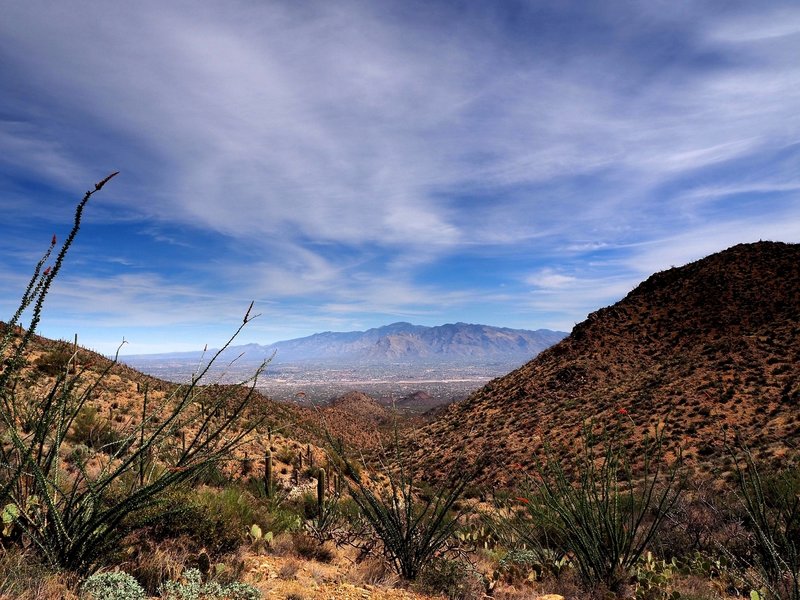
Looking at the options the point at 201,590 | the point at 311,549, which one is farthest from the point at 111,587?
the point at 311,549

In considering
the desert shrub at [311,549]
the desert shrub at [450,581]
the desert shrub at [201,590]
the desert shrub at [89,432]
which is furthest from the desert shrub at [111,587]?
the desert shrub at [89,432]

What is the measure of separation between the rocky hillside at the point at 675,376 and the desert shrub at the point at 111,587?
15.1m

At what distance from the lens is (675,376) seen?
27.8m

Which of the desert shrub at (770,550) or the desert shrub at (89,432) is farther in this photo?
the desert shrub at (89,432)

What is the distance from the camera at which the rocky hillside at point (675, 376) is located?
841 inches

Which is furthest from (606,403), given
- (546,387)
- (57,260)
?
(57,260)

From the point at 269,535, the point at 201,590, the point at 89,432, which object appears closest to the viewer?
the point at 201,590

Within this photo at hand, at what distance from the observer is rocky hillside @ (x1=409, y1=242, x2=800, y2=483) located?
70.1 feet

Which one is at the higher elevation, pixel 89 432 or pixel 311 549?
pixel 89 432

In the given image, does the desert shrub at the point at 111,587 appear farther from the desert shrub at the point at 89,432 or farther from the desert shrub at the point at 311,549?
the desert shrub at the point at 89,432

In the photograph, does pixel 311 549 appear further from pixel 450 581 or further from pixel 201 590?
pixel 201 590

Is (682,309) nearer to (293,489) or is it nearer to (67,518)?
(293,489)

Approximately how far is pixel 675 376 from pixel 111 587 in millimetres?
31559

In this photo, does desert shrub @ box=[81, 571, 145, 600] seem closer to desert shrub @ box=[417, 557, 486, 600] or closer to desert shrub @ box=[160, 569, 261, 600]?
desert shrub @ box=[160, 569, 261, 600]
